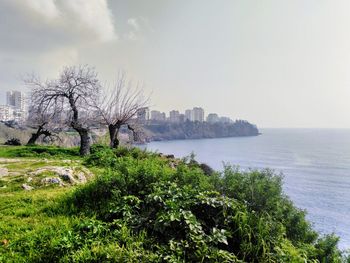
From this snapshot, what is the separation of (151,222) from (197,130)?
152 m

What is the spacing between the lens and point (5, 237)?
4.29m

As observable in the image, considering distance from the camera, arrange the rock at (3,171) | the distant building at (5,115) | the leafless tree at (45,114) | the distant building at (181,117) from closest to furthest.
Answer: the rock at (3,171)
the leafless tree at (45,114)
the distant building at (5,115)
the distant building at (181,117)

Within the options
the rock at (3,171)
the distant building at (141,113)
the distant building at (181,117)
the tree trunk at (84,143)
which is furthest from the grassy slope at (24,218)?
the distant building at (181,117)

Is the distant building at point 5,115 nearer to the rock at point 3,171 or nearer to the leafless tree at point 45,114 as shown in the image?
the leafless tree at point 45,114

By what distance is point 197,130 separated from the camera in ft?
512

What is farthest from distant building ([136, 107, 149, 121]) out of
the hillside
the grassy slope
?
the hillside

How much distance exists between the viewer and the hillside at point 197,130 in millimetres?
142000

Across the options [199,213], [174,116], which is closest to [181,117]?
[174,116]

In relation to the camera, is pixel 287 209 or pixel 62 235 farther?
pixel 287 209

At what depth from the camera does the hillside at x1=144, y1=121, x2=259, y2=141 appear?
142 m

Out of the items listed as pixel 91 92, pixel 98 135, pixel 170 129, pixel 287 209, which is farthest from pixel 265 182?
pixel 170 129

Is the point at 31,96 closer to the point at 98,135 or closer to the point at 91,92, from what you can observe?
the point at 91,92

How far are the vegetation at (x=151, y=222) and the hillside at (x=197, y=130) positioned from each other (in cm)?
11703

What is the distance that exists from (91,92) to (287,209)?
15.6 metres
